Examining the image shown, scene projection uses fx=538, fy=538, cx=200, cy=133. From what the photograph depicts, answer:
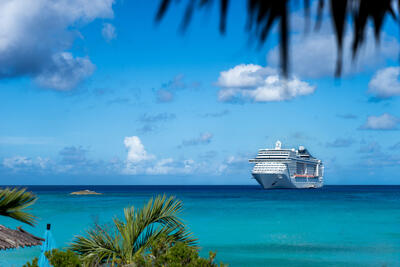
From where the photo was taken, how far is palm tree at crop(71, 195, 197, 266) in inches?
356

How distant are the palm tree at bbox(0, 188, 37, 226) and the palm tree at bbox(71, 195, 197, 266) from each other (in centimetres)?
217

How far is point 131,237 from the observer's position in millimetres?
9070

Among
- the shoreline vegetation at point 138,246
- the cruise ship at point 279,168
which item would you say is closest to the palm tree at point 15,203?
the shoreline vegetation at point 138,246

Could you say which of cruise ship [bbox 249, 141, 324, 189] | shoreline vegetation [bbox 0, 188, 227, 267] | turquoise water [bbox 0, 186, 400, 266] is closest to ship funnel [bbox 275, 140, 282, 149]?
cruise ship [bbox 249, 141, 324, 189]

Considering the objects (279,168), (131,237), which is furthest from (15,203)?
(279,168)

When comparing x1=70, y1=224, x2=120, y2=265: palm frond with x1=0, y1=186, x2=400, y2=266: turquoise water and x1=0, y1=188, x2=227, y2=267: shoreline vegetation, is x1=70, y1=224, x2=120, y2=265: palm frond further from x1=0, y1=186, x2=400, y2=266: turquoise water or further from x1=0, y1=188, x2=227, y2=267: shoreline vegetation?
x1=0, y1=186, x2=400, y2=266: turquoise water

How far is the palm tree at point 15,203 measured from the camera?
693 cm

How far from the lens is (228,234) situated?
34.0 meters

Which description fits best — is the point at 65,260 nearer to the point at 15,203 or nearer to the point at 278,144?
the point at 15,203

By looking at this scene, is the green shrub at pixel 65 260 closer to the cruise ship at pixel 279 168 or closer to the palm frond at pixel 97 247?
the palm frond at pixel 97 247

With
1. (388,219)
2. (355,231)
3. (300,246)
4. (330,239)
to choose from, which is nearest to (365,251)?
(300,246)

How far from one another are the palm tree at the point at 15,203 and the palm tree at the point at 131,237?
7.12ft

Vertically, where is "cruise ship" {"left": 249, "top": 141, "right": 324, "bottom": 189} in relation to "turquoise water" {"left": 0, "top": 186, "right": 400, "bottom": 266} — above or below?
above

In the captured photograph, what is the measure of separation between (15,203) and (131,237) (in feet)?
8.29
